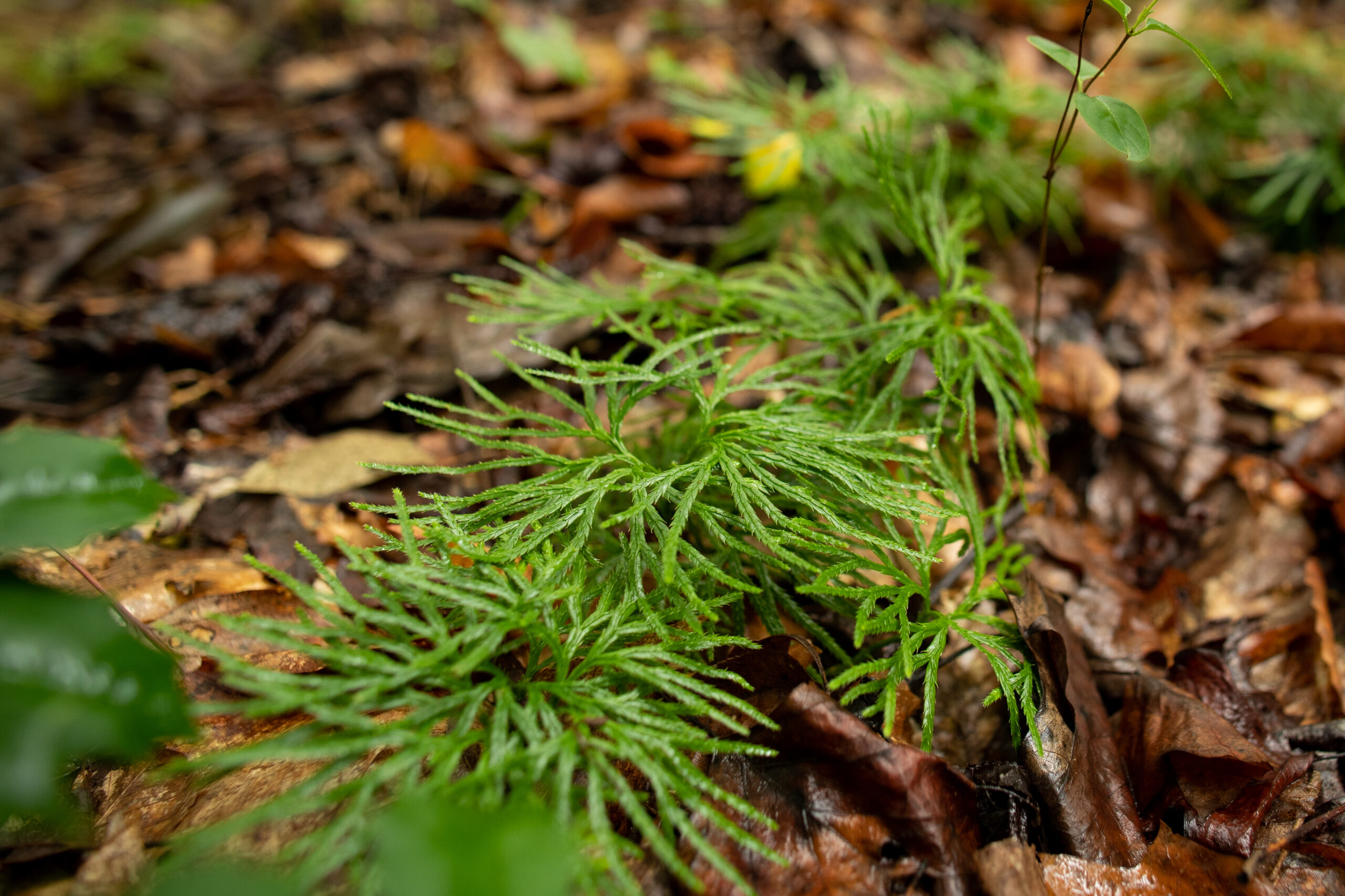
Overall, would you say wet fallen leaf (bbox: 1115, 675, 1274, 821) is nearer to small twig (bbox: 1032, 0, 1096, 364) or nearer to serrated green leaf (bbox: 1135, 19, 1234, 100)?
small twig (bbox: 1032, 0, 1096, 364)

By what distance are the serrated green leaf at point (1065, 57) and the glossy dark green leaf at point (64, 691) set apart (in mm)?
1739

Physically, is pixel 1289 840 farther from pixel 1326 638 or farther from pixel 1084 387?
pixel 1084 387

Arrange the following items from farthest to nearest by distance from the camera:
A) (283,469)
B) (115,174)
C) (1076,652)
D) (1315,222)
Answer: (115,174) < (1315,222) < (283,469) < (1076,652)

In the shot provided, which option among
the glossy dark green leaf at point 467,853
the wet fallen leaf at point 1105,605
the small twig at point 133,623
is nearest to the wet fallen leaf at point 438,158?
the small twig at point 133,623

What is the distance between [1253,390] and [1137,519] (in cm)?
81

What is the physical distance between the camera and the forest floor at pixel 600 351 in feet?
4.18

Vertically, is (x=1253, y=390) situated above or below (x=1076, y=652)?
above

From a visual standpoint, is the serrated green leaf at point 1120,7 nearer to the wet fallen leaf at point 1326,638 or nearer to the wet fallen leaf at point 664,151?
Answer: the wet fallen leaf at point 1326,638

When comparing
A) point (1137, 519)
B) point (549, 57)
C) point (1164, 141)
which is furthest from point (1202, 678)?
point (549, 57)

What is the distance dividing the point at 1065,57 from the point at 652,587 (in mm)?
1328

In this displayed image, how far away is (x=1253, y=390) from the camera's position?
2379 millimetres

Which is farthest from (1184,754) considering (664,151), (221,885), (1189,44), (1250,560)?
(664,151)

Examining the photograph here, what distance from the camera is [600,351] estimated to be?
7.34 ft

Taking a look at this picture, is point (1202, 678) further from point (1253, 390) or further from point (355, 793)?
point (355, 793)
